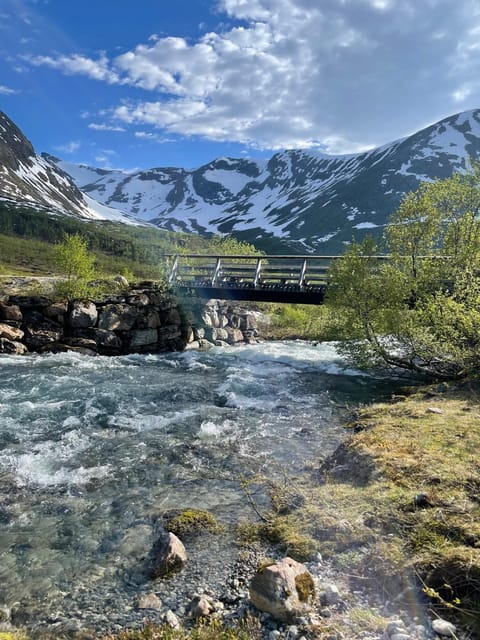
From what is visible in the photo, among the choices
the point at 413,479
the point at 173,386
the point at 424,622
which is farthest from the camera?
the point at 173,386

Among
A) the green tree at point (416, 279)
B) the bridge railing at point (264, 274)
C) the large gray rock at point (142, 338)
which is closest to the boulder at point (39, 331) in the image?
the large gray rock at point (142, 338)

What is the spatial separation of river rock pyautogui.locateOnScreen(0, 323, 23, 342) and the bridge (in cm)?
1266

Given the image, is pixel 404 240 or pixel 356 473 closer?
pixel 356 473

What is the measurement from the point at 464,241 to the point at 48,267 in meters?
90.6

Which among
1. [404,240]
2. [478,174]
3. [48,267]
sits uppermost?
[478,174]

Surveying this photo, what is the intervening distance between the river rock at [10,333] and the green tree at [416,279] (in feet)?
66.0

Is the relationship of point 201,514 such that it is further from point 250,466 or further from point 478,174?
point 478,174

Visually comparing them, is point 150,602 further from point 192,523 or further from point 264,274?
point 264,274

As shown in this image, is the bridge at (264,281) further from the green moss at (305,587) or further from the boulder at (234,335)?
the green moss at (305,587)

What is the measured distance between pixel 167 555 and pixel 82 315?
23.6 meters

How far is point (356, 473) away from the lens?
7742 millimetres

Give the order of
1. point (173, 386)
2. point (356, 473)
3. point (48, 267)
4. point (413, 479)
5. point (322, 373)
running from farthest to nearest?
point (48, 267)
point (322, 373)
point (173, 386)
point (356, 473)
point (413, 479)

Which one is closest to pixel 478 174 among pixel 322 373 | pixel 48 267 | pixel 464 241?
pixel 464 241

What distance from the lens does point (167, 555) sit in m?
5.79
